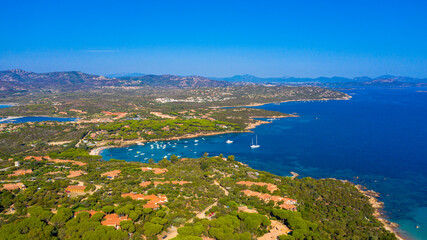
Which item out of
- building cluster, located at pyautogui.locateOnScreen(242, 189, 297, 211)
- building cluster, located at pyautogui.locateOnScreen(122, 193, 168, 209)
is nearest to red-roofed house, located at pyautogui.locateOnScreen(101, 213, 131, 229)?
building cluster, located at pyautogui.locateOnScreen(122, 193, 168, 209)

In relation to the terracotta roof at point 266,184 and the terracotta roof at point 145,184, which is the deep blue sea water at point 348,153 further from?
the terracotta roof at point 145,184

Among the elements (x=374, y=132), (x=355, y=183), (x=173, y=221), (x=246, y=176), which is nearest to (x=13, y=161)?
(x=173, y=221)

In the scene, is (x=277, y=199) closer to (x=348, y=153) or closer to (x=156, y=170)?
(x=156, y=170)

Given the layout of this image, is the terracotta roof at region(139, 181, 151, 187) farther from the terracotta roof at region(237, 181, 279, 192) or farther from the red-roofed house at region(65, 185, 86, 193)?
the terracotta roof at region(237, 181, 279, 192)

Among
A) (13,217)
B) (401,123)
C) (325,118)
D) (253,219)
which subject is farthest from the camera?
(325,118)

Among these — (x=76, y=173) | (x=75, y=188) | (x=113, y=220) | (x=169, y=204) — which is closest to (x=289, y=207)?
(x=169, y=204)

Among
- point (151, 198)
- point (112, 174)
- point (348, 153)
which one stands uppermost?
point (151, 198)

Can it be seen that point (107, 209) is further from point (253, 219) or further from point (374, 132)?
point (374, 132)
